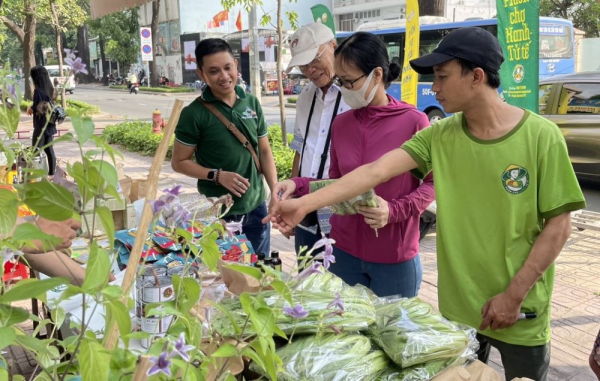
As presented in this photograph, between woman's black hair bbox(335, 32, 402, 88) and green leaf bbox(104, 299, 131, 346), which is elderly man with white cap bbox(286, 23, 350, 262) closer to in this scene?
woman's black hair bbox(335, 32, 402, 88)

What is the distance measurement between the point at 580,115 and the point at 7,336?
27.6ft

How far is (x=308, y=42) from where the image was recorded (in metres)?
2.73

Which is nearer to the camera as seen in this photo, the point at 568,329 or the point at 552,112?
the point at 568,329

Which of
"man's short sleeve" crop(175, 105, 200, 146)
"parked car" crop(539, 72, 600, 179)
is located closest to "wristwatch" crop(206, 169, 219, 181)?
"man's short sleeve" crop(175, 105, 200, 146)

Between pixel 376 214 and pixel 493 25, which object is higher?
pixel 493 25

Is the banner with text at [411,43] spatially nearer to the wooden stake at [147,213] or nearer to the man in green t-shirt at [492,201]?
the man in green t-shirt at [492,201]

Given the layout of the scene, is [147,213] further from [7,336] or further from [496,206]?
[496,206]

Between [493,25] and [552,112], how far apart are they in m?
5.11

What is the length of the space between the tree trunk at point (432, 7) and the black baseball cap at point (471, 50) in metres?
6.45

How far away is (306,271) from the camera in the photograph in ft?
3.68

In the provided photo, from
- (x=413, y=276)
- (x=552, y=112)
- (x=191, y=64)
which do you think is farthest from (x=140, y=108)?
(x=413, y=276)

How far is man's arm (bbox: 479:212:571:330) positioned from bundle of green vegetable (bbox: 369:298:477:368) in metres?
0.31

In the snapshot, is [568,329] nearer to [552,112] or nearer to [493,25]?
[552,112]

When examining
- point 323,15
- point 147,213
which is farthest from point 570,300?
point 323,15
